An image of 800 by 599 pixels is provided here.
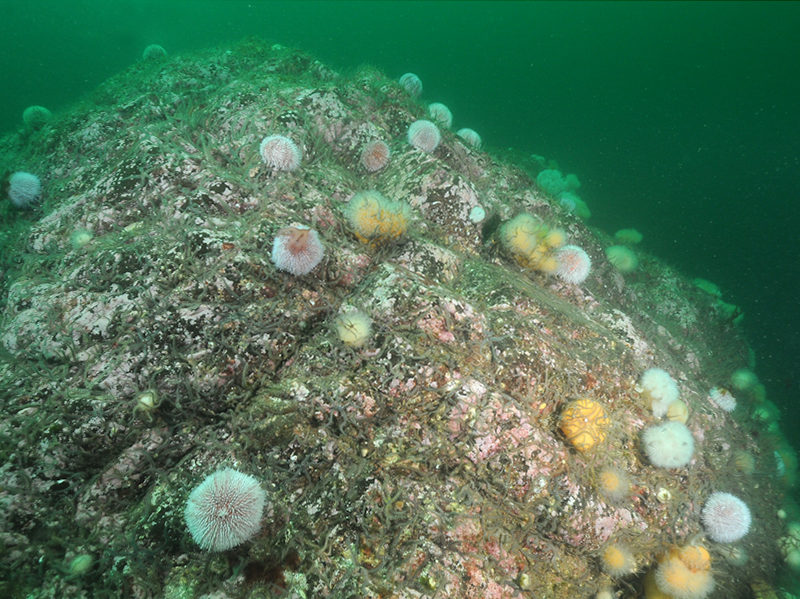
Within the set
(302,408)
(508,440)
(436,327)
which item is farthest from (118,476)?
(508,440)

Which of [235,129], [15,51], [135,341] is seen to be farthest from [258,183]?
[15,51]

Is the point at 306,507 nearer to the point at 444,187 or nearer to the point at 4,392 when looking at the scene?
the point at 4,392

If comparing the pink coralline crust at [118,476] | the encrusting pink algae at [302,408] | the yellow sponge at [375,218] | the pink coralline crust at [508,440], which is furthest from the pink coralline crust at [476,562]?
the yellow sponge at [375,218]

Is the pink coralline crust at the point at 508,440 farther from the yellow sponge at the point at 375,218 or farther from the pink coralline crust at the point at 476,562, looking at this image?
the yellow sponge at the point at 375,218

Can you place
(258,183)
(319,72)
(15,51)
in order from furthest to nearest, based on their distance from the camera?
(15,51) → (319,72) → (258,183)

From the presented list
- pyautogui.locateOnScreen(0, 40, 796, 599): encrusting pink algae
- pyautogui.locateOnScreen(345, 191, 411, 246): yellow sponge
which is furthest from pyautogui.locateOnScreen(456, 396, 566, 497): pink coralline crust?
pyautogui.locateOnScreen(345, 191, 411, 246): yellow sponge

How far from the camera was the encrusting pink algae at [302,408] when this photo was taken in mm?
2664

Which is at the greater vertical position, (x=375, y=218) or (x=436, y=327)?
(x=375, y=218)

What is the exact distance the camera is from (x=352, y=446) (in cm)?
308

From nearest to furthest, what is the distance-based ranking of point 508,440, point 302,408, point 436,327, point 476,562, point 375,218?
point 476,562 < point 302,408 < point 508,440 < point 436,327 < point 375,218

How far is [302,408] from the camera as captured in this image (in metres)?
3.14

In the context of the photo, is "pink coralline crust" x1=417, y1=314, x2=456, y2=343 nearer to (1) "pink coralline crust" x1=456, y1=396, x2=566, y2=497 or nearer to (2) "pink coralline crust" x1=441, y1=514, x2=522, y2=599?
(1) "pink coralline crust" x1=456, y1=396, x2=566, y2=497

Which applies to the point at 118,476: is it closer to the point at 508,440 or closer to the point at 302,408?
the point at 302,408

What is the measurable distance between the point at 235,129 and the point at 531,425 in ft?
18.4
